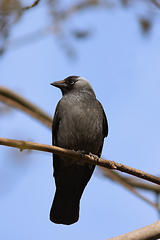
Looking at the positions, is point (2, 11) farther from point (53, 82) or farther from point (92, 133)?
point (92, 133)

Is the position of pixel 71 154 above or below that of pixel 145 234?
above

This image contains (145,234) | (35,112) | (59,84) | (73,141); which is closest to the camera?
(145,234)

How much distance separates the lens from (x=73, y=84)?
6.21 m

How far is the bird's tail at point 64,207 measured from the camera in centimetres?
545

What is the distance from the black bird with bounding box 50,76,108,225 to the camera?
518 centimetres

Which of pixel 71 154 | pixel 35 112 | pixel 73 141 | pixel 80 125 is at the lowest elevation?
pixel 71 154

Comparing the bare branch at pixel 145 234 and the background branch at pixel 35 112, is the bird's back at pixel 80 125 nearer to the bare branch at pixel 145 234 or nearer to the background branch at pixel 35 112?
the background branch at pixel 35 112

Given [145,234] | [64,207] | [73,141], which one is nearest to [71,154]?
[73,141]

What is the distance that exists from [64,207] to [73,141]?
1.12 meters

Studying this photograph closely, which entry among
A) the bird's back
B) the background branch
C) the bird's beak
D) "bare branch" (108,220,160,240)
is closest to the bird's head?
the bird's beak

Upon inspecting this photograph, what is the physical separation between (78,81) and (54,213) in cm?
232

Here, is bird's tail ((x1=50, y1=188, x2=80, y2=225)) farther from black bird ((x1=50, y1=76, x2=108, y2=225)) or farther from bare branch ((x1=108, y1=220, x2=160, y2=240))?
bare branch ((x1=108, y1=220, x2=160, y2=240))

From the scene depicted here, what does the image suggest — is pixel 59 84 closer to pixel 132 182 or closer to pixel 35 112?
pixel 35 112

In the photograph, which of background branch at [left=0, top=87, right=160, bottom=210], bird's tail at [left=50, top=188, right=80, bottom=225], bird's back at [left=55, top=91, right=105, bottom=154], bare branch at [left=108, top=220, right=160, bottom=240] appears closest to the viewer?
bare branch at [left=108, top=220, right=160, bottom=240]
